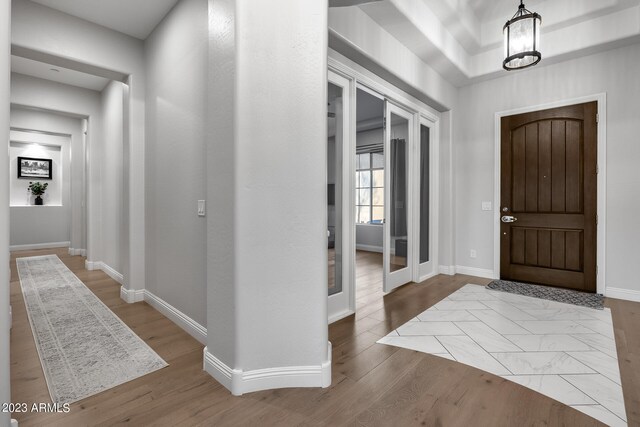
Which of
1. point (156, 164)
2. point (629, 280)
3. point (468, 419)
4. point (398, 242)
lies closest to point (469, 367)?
point (468, 419)

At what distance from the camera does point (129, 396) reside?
1835 mm

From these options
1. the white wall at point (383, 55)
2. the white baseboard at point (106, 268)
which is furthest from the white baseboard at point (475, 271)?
the white baseboard at point (106, 268)

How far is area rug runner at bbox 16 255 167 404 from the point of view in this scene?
1985 millimetres

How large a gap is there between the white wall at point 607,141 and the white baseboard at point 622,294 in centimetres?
5

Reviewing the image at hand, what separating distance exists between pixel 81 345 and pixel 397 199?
11.8ft

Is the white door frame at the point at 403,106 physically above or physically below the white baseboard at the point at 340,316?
above

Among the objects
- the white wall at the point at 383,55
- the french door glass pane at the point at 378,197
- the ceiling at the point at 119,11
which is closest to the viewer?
the white wall at the point at 383,55

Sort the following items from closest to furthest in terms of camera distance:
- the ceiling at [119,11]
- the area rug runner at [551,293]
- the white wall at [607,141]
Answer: the ceiling at [119,11]
the area rug runner at [551,293]
the white wall at [607,141]

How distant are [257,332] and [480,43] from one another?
4.59 m

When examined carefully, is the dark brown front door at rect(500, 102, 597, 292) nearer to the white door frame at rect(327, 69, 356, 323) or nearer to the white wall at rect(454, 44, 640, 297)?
the white wall at rect(454, 44, 640, 297)

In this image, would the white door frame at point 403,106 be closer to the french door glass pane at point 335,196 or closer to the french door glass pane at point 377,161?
the french door glass pane at point 335,196

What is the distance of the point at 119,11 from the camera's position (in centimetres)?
306

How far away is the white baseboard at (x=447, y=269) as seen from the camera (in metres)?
4.85

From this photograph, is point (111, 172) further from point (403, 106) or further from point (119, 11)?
point (403, 106)
